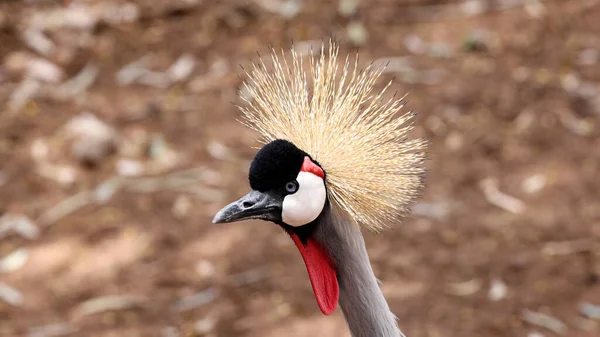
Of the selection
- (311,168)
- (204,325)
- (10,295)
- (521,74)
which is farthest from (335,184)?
(521,74)

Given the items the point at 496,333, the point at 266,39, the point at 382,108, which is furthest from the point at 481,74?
the point at 382,108

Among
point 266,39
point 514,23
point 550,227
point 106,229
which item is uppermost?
point 266,39

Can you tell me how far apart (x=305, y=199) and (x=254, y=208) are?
10cm

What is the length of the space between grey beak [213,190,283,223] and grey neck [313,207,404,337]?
3.8 inches

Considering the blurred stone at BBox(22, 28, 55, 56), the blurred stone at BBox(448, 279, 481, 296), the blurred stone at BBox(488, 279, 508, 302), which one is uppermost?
the blurred stone at BBox(22, 28, 55, 56)

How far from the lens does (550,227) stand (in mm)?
3197

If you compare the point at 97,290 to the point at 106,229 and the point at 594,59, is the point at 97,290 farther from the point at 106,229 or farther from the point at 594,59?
the point at 594,59

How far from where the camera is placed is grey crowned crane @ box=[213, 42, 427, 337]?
1574 mm

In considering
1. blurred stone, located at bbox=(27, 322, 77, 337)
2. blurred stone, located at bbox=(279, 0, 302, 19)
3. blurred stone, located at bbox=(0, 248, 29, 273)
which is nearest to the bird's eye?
blurred stone, located at bbox=(27, 322, 77, 337)

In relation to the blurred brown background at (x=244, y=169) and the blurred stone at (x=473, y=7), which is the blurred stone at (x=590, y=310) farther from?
the blurred stone at (x=473, y=7)

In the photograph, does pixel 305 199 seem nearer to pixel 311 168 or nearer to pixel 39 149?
pixel 311 168

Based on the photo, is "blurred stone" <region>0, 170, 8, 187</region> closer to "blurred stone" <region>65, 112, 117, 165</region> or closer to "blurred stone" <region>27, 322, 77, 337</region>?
"blurred stone" <region>65, 112, 117, 165</region>

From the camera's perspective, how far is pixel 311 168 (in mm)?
1566

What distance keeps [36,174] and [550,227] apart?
224cm
